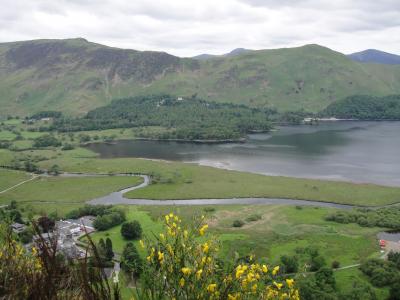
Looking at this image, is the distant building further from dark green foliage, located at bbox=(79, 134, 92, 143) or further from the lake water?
dark green foliage, located at bbox=(79, 134, 92, 143)

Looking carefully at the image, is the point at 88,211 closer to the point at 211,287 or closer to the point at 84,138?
the point at 211,287

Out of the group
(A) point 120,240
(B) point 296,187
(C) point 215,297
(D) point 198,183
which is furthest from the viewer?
(D) point 198,183

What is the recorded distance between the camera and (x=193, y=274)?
35.4 ft

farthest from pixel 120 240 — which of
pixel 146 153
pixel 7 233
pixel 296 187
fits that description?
pixel 146 153

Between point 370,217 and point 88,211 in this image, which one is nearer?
point 370,217

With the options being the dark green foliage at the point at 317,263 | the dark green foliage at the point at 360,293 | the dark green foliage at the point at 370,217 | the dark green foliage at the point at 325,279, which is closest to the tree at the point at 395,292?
the dark green foliage at the point at 360,293

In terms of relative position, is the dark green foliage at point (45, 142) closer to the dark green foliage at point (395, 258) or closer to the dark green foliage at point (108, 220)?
the dark green foliage at point (108, 220)

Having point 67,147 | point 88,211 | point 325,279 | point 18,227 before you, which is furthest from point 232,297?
point 67,147

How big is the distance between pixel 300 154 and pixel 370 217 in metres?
73.2

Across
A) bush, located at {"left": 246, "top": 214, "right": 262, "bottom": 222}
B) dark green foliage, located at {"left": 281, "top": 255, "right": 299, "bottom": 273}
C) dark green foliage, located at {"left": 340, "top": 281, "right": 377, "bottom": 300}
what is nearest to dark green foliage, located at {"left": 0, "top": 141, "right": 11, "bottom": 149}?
bush, located at {"left": 246, "top": 214, "right": 262, "bottom": 222}

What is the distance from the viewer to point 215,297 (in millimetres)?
10773

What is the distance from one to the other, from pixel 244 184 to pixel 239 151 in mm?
52805

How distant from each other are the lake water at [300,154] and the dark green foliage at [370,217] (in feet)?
93.2

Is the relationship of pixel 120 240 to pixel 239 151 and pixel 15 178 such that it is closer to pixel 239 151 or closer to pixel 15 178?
pixel 15 178
